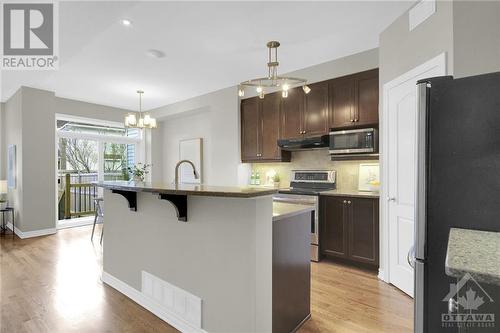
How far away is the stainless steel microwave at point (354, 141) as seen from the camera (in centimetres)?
344

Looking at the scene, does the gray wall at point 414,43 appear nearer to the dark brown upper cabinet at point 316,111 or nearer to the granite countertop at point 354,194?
the dark brown upper cabinet at point 316,111

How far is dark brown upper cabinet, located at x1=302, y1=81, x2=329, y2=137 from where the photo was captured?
3910 millimetres

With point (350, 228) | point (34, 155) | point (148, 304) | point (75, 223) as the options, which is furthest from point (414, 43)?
point (75, 223)

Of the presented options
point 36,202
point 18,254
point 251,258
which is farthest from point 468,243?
point 36,202

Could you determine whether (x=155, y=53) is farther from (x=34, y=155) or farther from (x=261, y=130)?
(x=34, y=155)

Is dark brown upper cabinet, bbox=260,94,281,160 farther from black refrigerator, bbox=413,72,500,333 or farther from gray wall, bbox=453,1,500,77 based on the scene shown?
black refrigerator, bbox=413,72,500,333

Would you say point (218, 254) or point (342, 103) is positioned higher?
point (342, 103)

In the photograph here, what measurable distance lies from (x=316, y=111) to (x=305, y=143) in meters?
0.51

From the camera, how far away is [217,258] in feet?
5.98

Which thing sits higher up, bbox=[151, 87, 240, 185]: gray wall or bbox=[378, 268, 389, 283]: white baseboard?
bbox=[151, 87, 240, 185]: gray wall

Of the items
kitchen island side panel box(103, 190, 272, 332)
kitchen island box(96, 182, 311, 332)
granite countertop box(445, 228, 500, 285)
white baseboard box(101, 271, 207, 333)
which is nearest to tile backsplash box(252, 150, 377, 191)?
kitchen island box(96, 182, 311, 332)

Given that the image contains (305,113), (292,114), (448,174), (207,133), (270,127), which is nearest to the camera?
(448,174)

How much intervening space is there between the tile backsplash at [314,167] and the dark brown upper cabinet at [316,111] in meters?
0.45

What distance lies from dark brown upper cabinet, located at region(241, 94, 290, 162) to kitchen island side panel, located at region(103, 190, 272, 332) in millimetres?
2557
